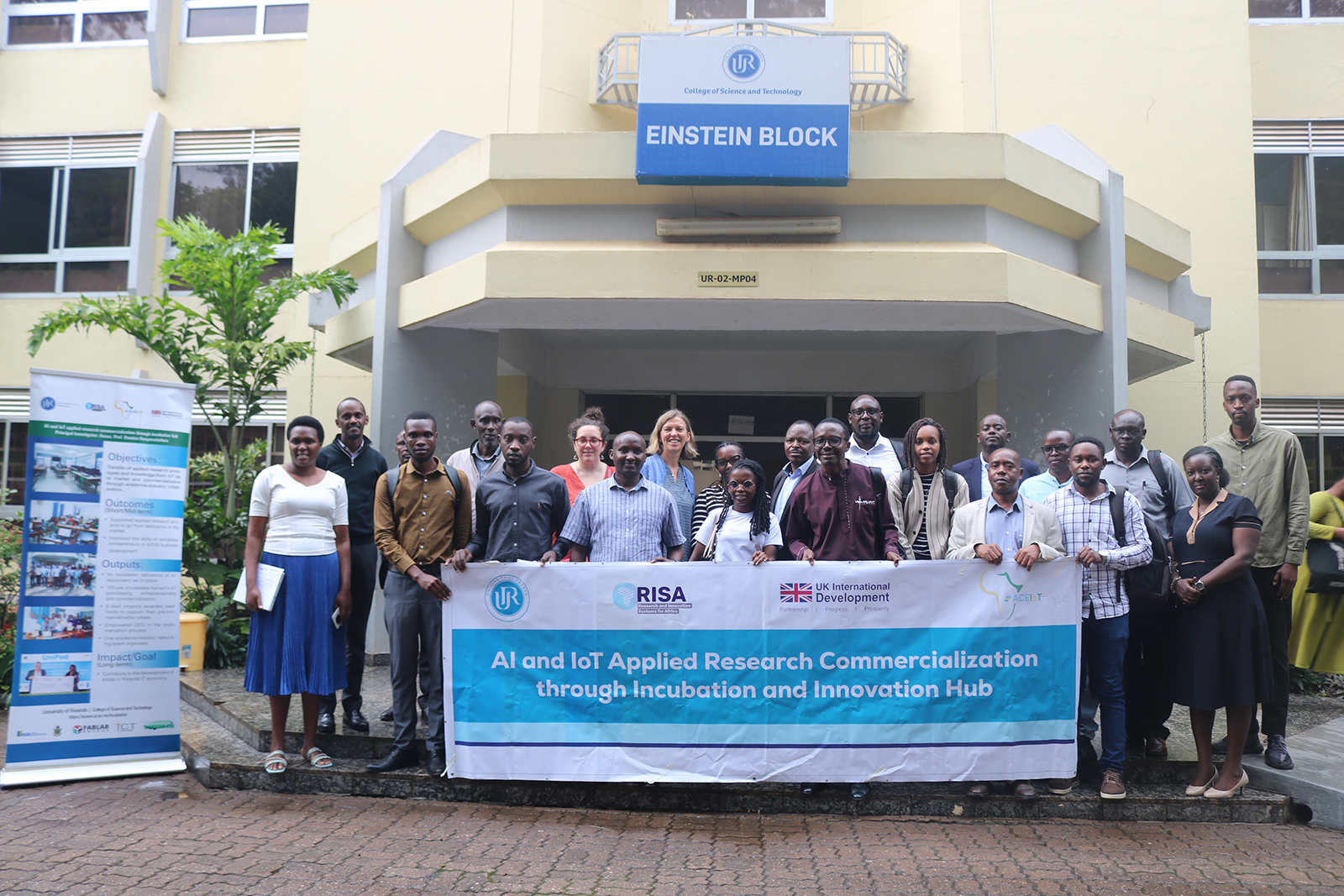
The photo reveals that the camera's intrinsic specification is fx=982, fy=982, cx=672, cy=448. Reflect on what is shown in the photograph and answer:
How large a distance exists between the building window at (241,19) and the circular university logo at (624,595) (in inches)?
480

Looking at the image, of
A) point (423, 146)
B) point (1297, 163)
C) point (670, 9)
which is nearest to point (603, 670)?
point (423, 146)

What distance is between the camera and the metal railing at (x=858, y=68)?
1236 cm

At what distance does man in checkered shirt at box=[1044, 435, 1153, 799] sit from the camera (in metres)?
5.15

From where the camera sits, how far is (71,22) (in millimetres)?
14648

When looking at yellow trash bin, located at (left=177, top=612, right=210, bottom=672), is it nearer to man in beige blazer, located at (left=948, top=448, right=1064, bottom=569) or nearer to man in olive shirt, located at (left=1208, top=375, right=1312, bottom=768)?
man in beige blazer, located at (left=948, top=448, right=1064, bottom=569)

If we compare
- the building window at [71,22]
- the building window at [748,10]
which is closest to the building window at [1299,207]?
the building window at [748,10]

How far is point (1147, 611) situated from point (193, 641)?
25.4 ft

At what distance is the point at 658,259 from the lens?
28.0 feet

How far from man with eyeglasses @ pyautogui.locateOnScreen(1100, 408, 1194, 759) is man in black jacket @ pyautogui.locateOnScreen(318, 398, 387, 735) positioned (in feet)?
15.0

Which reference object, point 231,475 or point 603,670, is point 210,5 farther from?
point 603,670

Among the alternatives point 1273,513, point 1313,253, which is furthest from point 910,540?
point 1313,253

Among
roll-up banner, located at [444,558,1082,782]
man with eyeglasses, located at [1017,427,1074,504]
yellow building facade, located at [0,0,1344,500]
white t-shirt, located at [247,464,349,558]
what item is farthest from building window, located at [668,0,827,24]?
roll-up banner, located at [444,558,1082,782]

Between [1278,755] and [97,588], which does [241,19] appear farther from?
[1278,755]

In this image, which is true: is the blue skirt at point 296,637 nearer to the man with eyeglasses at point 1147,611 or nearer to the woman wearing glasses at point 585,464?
the woman wearing glasses at point 585,464
